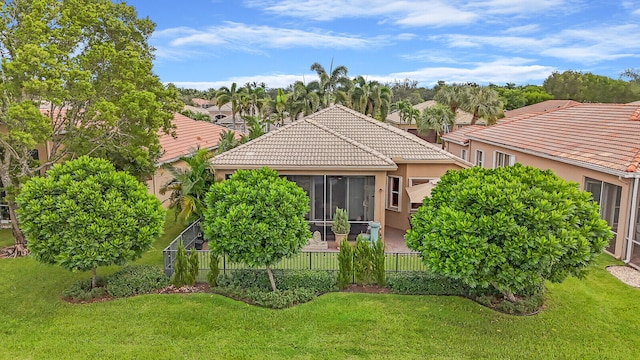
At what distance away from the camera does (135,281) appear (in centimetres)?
1221

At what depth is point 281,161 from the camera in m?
16.6

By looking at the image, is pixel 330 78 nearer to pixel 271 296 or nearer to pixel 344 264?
pixel 344 264

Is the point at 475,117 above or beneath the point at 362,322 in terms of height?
above

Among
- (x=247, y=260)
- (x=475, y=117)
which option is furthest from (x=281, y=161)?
(x=475, y=117)

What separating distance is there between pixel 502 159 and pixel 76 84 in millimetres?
22451

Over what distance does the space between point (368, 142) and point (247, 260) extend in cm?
1019

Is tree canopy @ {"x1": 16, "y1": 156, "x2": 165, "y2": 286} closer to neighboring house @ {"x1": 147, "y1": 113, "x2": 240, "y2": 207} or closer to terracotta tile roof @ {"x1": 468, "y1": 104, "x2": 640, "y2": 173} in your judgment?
neighboring house @ {"x1": 147, "y1": 113, "x2": 240, "y2": 207}

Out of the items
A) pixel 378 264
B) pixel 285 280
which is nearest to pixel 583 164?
pixel 378 264

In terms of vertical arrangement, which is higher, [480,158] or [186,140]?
[186,140]

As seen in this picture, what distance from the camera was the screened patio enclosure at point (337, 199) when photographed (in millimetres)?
16703

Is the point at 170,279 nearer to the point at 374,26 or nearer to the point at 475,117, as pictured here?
the point at 374,26

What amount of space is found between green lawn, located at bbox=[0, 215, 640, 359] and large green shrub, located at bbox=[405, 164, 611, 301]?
1278 millimetres

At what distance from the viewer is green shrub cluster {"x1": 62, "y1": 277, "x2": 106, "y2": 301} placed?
11812mm

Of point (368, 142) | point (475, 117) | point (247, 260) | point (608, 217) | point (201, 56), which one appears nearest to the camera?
point (247, 260)
